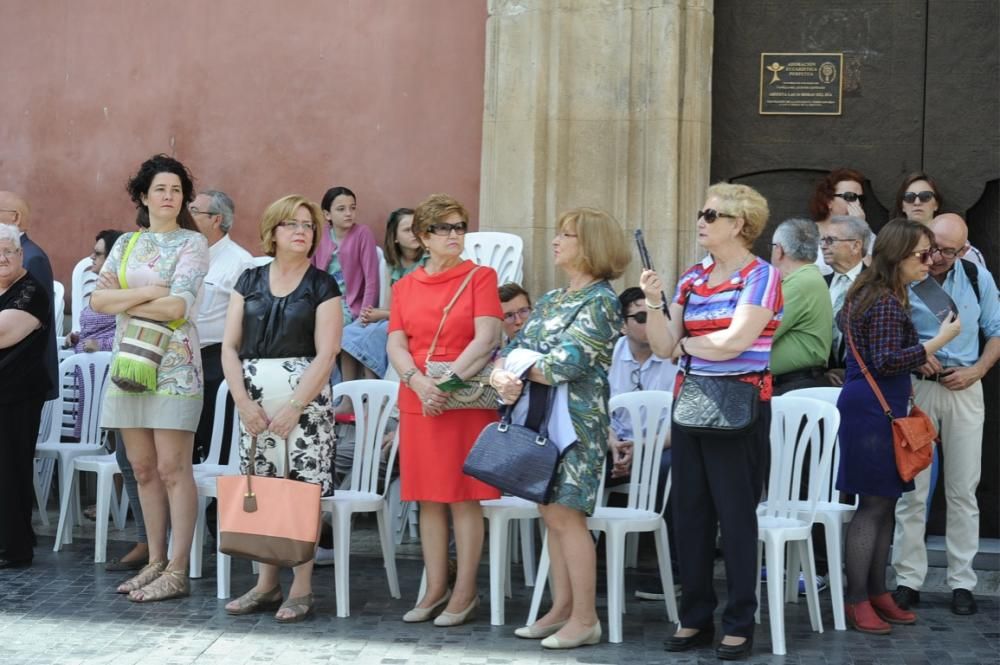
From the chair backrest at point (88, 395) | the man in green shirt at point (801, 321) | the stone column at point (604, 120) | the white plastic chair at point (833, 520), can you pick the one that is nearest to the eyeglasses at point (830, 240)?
the man in green shirt at point (801, 321)

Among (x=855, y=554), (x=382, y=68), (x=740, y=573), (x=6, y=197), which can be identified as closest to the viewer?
(x=740, y=573)

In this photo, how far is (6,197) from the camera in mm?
8148

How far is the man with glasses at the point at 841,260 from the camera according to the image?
7547 millimetres

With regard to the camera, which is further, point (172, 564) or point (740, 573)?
point (172, 564)

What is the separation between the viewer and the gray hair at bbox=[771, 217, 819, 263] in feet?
24.3

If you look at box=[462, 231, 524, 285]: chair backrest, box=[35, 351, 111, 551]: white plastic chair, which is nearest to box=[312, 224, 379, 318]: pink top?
box=[462, 231, 524, 285]: chair backrest

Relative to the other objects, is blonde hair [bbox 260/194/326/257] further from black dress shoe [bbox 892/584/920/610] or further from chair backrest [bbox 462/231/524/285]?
black dress shoe [bbox 892/584/920/610]

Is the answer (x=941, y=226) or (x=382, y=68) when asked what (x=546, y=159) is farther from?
(x=941, y=226)

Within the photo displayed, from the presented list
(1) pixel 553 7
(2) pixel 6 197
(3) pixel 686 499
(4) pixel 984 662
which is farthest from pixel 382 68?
(4) pixel 984 662

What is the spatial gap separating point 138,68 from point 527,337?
4.29m

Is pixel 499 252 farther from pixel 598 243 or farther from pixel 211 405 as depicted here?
pixel 598 243

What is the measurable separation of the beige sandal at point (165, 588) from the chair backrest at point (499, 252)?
2.42m

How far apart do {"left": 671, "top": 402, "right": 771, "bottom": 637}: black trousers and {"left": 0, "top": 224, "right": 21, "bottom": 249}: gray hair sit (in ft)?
11.6

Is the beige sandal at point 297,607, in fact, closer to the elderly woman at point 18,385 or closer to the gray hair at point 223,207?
the elderly woman at point 18,385
